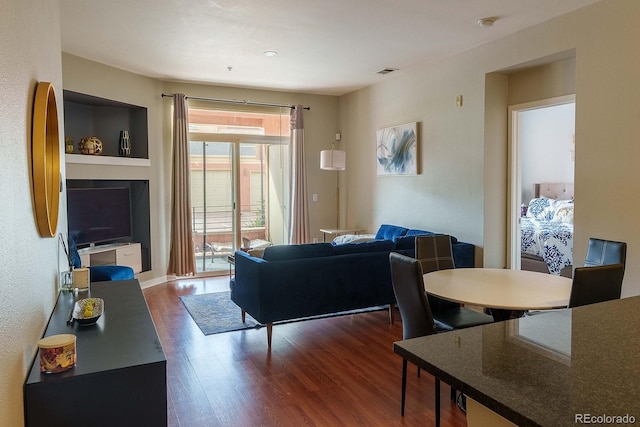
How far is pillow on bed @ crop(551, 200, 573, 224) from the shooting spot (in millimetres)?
6840

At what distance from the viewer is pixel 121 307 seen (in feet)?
8.06

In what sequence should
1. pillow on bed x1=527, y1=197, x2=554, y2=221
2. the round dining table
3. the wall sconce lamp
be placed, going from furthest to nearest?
pillow on bed x1=527, y1=197, x2=554, y2=221 → the wall sconce lamp → the round dining table

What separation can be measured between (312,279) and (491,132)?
2561 millimetres

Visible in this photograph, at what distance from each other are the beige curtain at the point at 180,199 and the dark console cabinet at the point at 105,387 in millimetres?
4520

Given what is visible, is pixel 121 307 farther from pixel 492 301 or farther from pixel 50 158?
pixel 492 301

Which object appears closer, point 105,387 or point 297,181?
point 105,387

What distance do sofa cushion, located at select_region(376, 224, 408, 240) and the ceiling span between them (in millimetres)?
2073

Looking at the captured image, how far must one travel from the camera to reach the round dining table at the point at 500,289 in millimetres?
2441

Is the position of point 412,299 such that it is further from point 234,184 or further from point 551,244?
point 234,184

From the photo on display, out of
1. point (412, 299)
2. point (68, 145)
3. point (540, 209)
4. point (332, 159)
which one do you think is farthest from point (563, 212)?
point (68, 145)

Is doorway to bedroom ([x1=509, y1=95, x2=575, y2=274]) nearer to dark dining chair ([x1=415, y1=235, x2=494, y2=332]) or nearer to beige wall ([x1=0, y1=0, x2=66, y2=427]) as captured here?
dark dining chair ([x1=415, y1=235, x2=494, y2=332])

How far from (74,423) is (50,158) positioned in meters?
1.37

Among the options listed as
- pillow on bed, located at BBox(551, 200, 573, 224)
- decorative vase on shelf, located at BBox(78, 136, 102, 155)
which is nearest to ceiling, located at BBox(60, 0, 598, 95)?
decorative vase on shelf, located at BBox(78, 136, 102, 155)

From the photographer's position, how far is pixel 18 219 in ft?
4.76
